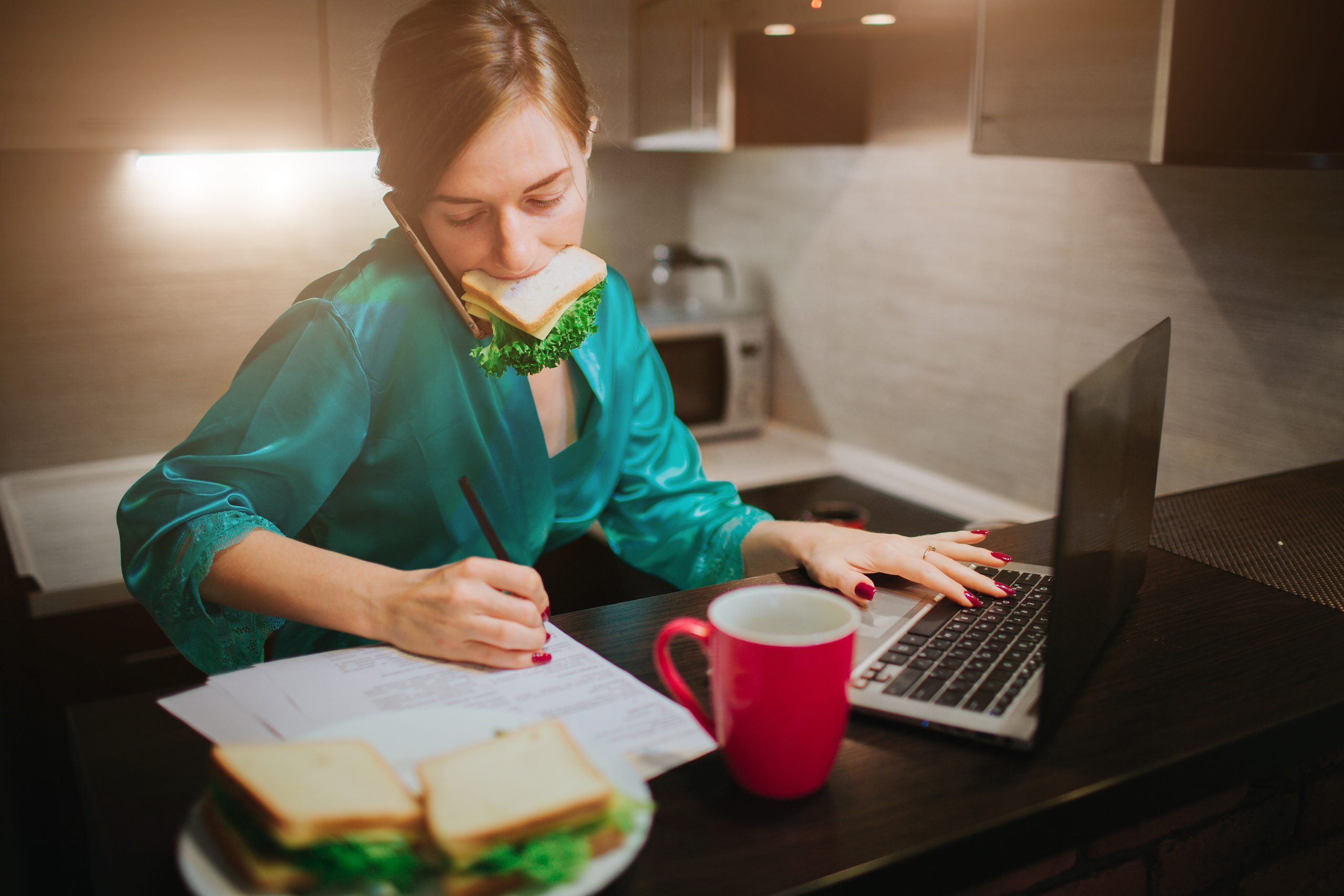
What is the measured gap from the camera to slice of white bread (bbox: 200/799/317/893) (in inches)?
19.9

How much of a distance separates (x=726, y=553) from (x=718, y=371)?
128 centimetres

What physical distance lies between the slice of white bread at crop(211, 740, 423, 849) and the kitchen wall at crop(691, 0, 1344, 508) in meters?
1.38

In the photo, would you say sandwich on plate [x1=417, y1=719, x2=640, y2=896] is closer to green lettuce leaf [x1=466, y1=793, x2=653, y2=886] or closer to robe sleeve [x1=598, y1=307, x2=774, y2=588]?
green lettuce leaf [x1=466, y1=793, x2=653, y2=886]

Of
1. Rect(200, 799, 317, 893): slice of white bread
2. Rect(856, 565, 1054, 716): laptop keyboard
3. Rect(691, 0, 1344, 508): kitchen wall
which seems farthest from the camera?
Answer: Rect(691, 0, 1344, 508): kitchen wall

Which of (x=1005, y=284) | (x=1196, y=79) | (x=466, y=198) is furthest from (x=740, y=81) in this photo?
(x=466, y=198)

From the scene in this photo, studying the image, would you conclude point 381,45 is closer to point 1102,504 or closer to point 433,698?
point 433,698

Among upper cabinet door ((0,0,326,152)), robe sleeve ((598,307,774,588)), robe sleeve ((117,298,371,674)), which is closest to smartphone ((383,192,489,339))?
robe sleeve ((117,298,371,674))

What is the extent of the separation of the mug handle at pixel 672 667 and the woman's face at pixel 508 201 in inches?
21.2

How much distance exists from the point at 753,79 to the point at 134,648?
1.57 m

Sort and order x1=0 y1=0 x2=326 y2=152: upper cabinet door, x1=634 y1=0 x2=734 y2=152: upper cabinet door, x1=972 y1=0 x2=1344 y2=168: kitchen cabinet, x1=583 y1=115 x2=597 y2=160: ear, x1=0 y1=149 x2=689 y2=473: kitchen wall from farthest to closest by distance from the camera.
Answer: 1. x1=0 y1=149 x2=689 y2=473: kitchen wall
2. x1=634 y1=0 x2=734 y2=152: upper cabinet door
3. x1=0 y1=0 x2=326 y2=152: upper cabinet door
4. x1=972 y1=0 x2=1344 y2=168: kitchen cabinet
5. x1=583 y1=115 x2=597 y2=160: ear

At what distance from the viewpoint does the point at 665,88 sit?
2.01m

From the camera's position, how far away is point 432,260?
1.08 metres

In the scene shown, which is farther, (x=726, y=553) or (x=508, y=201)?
(x=726, y=553)

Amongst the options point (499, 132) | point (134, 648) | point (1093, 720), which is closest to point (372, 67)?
point (499, 132)
